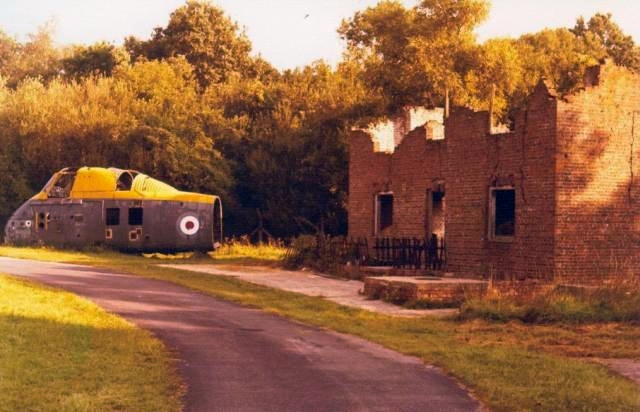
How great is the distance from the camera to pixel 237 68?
7300 cm

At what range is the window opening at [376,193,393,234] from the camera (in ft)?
103

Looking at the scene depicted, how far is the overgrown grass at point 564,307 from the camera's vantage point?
17203mm

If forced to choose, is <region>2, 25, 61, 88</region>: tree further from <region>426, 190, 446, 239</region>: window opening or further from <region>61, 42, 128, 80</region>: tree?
<region>426, 190, 446, 239</region>: window opening

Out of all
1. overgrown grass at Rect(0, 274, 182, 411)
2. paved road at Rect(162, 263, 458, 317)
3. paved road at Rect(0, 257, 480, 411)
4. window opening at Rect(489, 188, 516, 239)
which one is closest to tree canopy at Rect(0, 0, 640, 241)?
paved road at Rect(162, 263, 458, 317)

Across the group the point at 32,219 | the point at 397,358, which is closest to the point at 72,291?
the point at 397,358

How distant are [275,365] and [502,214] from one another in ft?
48.5

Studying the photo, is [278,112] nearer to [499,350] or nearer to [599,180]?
[599,180]

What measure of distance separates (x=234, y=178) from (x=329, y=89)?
24.4ft

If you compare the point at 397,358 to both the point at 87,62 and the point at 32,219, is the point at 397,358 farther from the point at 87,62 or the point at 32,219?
the point at 87,62

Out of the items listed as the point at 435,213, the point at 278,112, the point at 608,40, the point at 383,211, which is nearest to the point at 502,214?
the point at 435,213

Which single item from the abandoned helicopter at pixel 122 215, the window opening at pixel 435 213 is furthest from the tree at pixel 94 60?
the window opening at pixel 435 213

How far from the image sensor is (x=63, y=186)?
1480 inches

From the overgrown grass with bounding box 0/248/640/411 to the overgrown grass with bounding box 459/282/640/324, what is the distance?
0.51 m

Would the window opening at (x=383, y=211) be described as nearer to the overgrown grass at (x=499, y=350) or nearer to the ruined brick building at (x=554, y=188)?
the ruined brick building at (x=554, y=188)
